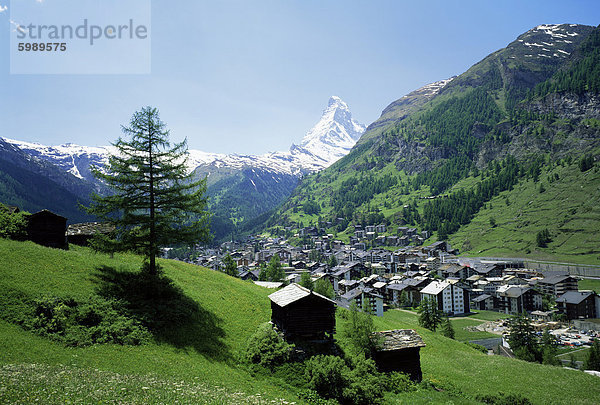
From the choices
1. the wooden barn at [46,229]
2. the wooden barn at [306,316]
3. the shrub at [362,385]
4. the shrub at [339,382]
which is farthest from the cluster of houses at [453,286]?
the shrub at [339,382]

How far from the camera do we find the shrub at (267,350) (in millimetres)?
25500

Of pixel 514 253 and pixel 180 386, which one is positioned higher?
pixel 180 386

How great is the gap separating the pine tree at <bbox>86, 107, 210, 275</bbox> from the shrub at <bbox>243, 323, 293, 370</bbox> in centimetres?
1128

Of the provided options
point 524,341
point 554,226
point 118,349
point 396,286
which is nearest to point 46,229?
point 118,349

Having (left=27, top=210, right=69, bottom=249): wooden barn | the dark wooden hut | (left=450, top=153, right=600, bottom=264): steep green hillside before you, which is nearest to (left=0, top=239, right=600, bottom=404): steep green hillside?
the dark wooden hut

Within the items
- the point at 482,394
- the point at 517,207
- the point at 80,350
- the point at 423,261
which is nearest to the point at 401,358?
the point at 482,394

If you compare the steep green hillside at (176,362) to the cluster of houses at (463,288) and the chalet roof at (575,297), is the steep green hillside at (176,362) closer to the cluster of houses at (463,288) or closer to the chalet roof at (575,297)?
the cluster of houses at (463,288)

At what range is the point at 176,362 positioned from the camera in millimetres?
21672

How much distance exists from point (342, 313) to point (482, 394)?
21208 millimetres

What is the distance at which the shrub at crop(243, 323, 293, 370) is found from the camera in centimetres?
2550

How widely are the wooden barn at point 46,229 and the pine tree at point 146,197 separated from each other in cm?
1170

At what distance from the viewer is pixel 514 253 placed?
532 feet

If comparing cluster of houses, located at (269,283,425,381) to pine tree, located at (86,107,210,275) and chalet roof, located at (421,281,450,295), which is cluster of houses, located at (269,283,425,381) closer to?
pine tree, located at (86,107,210,275)

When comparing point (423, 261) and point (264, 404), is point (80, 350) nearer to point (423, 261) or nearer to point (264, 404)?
point (264, 404)
